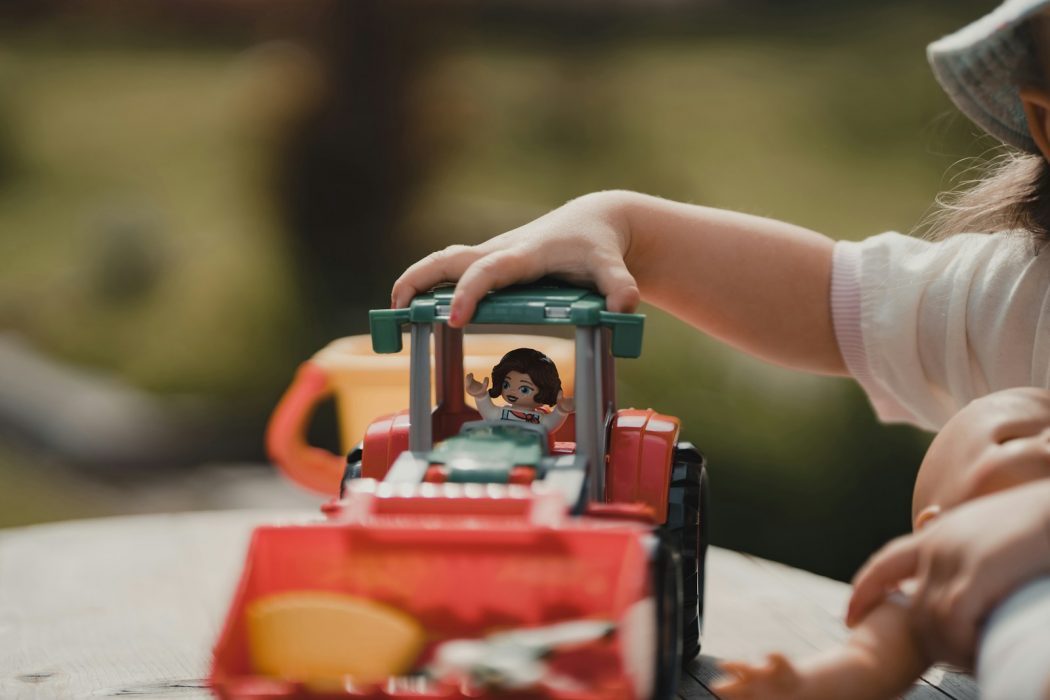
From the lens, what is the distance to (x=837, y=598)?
927mm

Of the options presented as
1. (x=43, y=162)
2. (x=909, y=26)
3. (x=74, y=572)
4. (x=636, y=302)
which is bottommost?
(x=74, y=572)

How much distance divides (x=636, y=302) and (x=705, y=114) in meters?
1.80

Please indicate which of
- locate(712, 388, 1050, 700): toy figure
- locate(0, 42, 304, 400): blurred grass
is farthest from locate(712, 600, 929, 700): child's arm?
locate(0, 42, 304, 400): blurred grass

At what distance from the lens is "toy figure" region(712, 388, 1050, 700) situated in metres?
0.45

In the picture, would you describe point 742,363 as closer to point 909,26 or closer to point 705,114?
point 705,114

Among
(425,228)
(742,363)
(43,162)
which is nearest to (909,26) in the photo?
(742,363)

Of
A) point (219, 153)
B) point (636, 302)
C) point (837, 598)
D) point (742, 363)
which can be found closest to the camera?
point (636, 302)

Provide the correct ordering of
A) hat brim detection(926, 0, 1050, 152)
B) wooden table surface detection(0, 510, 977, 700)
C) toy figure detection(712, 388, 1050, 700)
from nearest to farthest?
toy figure detection(712, 388, 1050, 700) < hat brim detection(926, 0, 1050, 152) < wooden table surface detection(0, 510, 977, 700)

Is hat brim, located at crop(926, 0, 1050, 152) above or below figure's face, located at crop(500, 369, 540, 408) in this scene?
above

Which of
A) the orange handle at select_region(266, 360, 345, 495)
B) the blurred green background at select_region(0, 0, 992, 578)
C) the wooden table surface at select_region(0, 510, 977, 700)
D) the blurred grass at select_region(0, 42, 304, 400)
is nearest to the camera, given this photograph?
the wooden table surface at select_region(0, 510, 977, 700)

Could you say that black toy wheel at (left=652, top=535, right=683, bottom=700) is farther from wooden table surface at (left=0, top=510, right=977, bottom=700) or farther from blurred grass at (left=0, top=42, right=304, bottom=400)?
blurred grass at (left=0, top=42, right=304, bottom=400)

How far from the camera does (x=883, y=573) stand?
52 cm

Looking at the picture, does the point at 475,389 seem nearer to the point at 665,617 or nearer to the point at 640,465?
the point at 640,465

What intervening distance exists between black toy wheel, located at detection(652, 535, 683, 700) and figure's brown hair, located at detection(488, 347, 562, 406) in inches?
10.4
